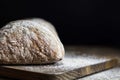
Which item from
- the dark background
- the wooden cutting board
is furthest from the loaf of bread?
the dark background

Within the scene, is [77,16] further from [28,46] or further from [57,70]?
[57,70]

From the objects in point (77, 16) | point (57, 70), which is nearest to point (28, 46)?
point (57, 70)

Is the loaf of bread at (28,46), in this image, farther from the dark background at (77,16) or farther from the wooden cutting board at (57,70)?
the dark background at (77,16)

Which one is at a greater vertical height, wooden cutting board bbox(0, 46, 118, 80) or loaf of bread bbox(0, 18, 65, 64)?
loaf of bread bbox(0, 18, 65, 64)

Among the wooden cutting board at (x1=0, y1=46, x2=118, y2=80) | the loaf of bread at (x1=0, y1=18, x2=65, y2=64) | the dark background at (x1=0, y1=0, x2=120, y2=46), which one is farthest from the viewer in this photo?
the dark background at (x1=0, y1=0, x2=120, y2=46)

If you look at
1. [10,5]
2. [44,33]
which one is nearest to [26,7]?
[10,5]

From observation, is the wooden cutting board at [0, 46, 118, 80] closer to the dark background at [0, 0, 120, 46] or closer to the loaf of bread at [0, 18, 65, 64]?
the loaf of bread at [0, 18, 65, 64]
